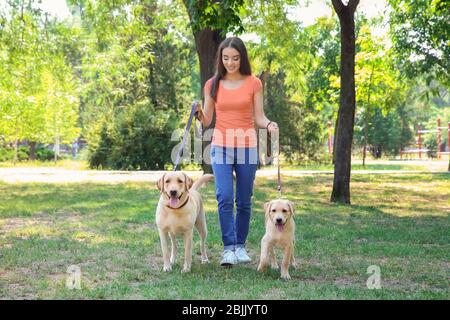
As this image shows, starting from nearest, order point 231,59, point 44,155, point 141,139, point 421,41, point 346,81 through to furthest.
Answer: point 231,59
point 346,81
point 421,41
point 141,139
point 44,155

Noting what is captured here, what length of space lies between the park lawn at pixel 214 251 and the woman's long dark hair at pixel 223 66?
193 cm

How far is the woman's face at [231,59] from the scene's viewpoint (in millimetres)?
6562

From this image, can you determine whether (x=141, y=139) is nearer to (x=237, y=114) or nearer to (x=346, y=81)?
(x=346, y=81)

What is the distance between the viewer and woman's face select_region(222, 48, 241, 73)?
6.56 meters

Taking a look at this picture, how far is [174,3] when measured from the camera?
2297cm

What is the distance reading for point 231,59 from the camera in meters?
6.57

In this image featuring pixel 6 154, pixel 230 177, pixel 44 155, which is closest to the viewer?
pixel 230 177

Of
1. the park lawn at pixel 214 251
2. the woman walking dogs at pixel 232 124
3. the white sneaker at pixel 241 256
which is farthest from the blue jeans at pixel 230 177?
the park lawn at pixel 214 251

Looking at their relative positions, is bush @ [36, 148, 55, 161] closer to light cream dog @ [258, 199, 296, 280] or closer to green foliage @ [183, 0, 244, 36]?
green foliage @ [183, 0, 244, 36]

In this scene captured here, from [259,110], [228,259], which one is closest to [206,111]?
[259,110]

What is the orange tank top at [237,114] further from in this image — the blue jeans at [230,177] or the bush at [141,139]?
the bush at [141,139]

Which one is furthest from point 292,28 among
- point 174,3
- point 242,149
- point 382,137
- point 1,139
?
point 382,137

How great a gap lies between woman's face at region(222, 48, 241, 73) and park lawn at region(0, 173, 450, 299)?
210cm

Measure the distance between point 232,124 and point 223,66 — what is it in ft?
2.13
